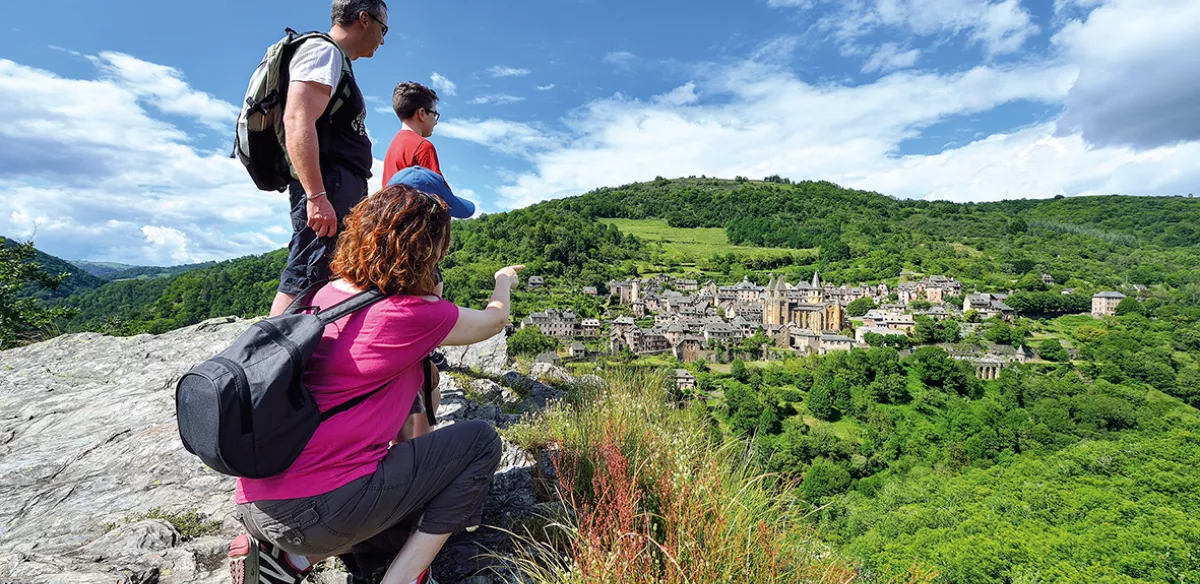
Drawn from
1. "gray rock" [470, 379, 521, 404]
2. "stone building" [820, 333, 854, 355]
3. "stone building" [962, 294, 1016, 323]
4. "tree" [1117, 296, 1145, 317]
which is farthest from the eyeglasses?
"tree" [1117, 296, 1145, 317]

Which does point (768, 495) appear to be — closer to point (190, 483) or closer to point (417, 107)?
point (417, 107)

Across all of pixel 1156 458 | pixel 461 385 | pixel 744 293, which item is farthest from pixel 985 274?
pixel 461 385

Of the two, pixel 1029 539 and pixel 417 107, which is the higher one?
pixel 417 107

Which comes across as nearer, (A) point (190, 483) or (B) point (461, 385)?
(A) point (190, 483)

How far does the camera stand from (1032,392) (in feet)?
168

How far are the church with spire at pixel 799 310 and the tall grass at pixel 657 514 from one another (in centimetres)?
7238

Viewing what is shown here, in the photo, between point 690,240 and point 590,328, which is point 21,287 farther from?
point 690,240

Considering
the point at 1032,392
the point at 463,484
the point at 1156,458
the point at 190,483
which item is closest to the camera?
the point at 463,484

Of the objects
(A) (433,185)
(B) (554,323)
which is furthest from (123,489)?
(B) (554,323)

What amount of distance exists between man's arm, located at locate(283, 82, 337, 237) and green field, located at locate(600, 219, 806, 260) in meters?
98.7

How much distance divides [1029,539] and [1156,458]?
65.5 feet

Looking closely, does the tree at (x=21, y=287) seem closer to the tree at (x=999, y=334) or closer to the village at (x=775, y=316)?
the village at (x=775, y=316)

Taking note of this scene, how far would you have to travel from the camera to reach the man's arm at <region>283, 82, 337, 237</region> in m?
2.09

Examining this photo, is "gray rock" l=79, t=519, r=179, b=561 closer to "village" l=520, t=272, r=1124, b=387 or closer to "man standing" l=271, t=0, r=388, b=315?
"man standing" l=271, t=0, r=388, b=315
